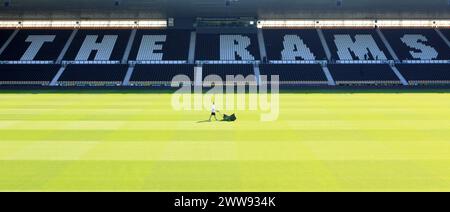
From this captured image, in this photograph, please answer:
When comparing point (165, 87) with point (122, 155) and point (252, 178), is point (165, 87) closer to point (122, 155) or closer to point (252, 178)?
point (122, 155)

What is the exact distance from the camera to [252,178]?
39.6ft

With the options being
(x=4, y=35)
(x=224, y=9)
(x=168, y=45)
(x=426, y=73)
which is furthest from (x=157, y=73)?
(x=426, y=73)

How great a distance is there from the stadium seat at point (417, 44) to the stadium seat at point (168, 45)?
2415 centimetres

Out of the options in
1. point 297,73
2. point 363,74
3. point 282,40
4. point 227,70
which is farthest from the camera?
point 282,40

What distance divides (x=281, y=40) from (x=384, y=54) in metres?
11.8

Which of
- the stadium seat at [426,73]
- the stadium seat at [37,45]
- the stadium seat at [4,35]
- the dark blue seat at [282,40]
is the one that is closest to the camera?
the stadium seat at [426,73]

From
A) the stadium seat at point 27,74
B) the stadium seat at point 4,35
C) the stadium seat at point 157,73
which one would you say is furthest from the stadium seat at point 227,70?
the stadium seat at point 4,35

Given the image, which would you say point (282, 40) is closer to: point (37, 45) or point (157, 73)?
point (157, 73)

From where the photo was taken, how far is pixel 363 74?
1972 inches

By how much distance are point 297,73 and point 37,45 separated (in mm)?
29627

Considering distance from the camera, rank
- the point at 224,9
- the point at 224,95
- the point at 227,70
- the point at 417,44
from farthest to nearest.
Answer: the point at 417,44, the point at 224,9, the point at 227,70, the point at 224,95

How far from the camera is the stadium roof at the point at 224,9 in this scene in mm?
51625

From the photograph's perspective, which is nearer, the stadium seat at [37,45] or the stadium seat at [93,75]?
the stadium seat at [93,75]

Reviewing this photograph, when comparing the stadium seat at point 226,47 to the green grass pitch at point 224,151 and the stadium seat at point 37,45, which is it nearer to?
the stadium seat at point 37,45
